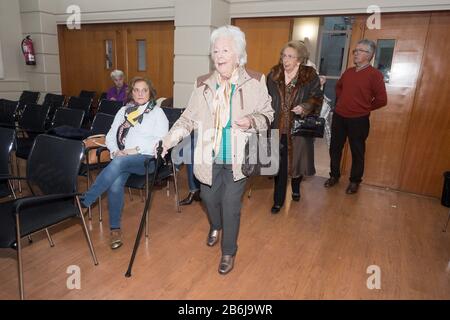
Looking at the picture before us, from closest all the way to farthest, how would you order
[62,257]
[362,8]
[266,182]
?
1. [62,257]
2. [362,8]
3. [266,182]

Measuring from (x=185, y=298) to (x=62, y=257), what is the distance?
0.98m

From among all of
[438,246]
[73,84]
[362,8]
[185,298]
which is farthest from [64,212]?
[73,84]

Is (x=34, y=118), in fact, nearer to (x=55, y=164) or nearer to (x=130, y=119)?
(x=130, y=119)

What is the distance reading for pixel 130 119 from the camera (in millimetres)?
2504

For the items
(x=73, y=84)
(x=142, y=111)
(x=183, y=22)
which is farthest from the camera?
(x=73, y=84)

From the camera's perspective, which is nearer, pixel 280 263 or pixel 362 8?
pixel 280 263

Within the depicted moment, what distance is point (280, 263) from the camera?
2.19 metres

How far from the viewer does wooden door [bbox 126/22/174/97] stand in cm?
509

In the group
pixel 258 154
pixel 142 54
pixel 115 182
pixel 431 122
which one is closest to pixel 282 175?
pixel 258 154

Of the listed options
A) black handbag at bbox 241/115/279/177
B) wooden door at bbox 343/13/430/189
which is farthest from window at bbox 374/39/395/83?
black handbag at bbox 241/115/279/177

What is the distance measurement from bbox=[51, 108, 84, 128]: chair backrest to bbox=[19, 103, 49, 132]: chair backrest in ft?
0.84

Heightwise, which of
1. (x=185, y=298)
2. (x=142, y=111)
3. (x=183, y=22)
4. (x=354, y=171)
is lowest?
(x=185, y=298)

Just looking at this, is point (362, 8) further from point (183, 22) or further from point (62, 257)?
point (62, 257)
